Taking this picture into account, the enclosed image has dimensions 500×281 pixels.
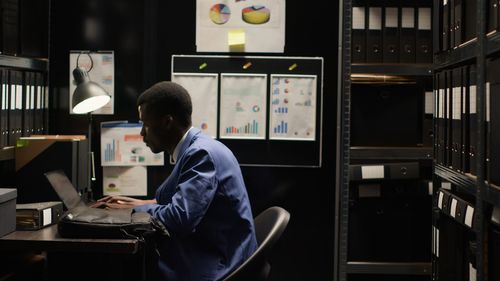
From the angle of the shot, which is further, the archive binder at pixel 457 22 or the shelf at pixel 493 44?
the archive binder at pixel 457 22

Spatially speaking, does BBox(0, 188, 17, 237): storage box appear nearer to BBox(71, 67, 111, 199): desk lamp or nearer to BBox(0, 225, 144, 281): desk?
BBox(0, 225, 144, 281): desk

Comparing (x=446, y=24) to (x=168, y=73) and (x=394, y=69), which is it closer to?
(x=394, y=69)

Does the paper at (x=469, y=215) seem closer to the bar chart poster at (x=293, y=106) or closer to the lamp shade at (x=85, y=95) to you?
the bar chart poster at (x=293, y=106)

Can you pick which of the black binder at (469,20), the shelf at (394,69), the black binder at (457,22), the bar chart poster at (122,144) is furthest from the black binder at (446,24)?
the bar chart poster at (122,144)

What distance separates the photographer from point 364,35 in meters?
3.36

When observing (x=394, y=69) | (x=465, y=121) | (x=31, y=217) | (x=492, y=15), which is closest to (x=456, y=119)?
(x=465, y=121)

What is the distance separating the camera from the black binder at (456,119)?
8.34 ft

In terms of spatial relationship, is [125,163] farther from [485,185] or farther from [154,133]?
[485,185]

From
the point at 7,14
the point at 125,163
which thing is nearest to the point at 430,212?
the point at 125,163

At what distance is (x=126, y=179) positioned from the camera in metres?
3.76

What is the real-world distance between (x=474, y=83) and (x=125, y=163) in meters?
2.09

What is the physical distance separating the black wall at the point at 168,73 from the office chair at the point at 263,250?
4.46 ft

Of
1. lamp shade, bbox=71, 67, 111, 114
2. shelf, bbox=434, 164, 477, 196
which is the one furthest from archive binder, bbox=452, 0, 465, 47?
lamp shade, bbox=71, 67, 111, 114

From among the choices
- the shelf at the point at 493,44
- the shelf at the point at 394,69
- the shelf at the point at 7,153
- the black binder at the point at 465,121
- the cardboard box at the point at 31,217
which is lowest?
the cardboard box at the point at 31,217
